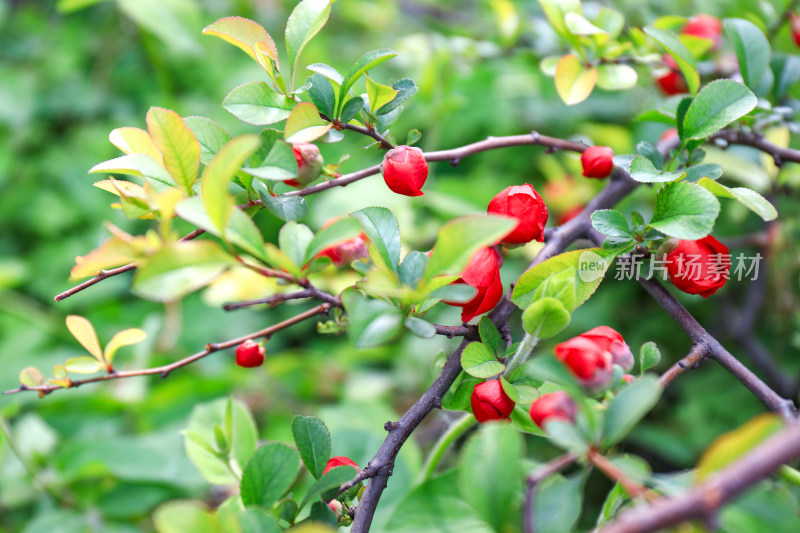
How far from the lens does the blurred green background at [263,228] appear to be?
38.2 inches

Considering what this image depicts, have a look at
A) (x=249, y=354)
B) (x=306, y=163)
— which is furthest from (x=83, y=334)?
(x=306, y=163)

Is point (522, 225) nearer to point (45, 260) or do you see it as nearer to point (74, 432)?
point (74, 432)

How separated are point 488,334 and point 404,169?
0.15m

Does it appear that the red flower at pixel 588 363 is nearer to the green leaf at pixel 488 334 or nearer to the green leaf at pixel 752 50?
the green leaf at pixel 488 334

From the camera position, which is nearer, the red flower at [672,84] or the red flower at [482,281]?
the red flower at [482,281]

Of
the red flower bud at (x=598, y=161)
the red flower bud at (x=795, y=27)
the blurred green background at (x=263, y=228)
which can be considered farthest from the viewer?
the blurred green background at (x=263, y=228)

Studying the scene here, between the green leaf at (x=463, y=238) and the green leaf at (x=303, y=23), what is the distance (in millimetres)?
228

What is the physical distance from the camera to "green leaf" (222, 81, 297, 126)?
483 mm

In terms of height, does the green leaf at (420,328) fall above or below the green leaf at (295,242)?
below

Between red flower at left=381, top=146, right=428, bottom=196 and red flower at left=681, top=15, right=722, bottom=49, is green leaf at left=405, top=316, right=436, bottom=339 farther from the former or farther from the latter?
red flower at left=681, top=15, right=722, bottom=49

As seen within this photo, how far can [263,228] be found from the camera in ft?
5.04

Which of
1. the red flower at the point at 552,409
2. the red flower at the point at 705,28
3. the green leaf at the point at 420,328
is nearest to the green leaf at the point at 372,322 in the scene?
the green leaf at the point at 420,328

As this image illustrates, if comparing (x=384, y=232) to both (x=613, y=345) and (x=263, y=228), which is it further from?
(x=263, y=228)

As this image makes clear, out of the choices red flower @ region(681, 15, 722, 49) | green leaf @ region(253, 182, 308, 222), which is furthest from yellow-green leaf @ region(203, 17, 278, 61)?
red flower @ region(681, 15, 722, 49)
